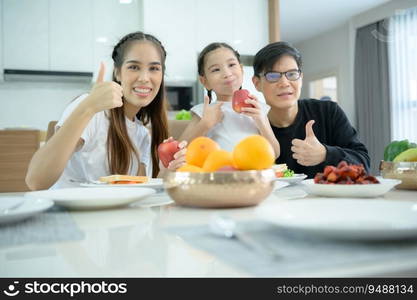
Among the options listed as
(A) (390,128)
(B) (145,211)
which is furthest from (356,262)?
(A) (390,128)

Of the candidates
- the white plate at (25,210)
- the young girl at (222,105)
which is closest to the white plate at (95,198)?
the white plate at (25,210)

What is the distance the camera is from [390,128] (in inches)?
235

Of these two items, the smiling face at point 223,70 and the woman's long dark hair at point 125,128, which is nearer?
the woman's long dark hair at point 125,128

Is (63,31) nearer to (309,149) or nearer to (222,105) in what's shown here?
(222,105)

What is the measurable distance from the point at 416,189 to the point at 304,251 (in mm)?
747

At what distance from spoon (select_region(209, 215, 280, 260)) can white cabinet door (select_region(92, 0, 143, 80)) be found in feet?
14.4

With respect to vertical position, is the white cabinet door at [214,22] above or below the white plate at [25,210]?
above

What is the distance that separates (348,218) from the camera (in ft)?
1.65

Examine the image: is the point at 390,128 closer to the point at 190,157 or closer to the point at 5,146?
the point at 5,146

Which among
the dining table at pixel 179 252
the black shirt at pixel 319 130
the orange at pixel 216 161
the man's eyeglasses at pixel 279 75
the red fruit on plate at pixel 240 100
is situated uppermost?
the man's eyeglasses at pixel 279 75

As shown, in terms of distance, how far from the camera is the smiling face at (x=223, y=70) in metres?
2.10

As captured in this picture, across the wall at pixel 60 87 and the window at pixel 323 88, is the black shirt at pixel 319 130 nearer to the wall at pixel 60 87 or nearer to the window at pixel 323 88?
the wall at pixel 60 87

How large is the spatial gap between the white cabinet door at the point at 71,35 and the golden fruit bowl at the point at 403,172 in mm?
4169

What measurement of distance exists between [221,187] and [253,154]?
82mm
